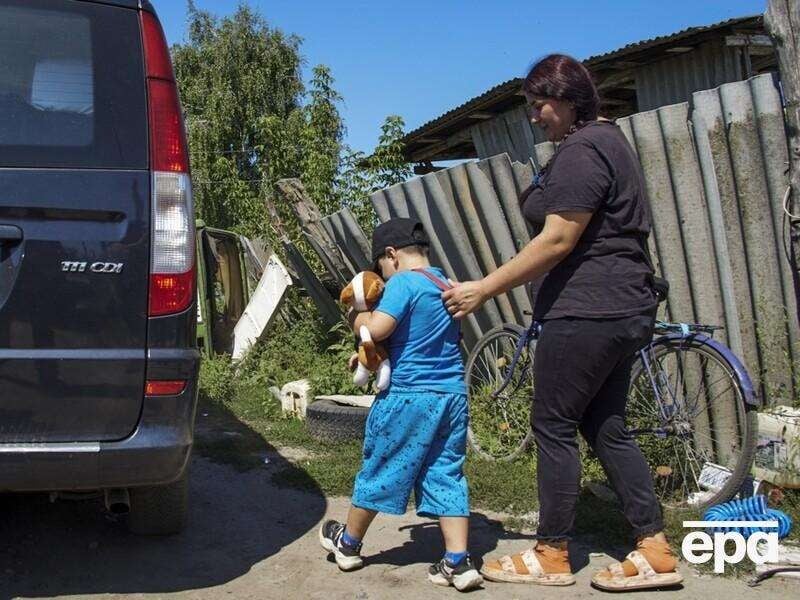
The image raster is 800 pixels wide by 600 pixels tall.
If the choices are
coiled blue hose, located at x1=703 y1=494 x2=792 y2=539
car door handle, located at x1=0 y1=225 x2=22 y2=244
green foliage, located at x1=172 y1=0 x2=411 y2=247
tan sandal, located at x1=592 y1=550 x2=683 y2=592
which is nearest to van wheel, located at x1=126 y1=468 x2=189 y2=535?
car door handle, located at x1=0 y1=225 x2=22 y2=244

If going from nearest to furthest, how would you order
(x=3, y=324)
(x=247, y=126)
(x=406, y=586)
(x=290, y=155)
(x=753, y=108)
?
(x=3, y=324)
(x=406, y=586)
(x=753, y=108)
(x=290, y=155)
(x=247, y=126)

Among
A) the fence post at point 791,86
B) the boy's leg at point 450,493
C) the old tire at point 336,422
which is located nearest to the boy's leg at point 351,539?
the boy's leg at point 450,493

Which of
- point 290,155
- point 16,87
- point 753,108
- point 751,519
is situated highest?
point 290,155

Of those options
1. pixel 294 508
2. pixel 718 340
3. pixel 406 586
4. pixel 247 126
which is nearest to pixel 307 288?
→ pixel 294 508

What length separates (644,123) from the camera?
4.52 m

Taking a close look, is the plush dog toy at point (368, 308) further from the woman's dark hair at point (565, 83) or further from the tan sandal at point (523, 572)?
the woman's dark hair at point (565, 83)

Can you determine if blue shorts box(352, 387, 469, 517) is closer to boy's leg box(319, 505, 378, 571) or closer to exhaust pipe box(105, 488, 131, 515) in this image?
boy's leg box(319, 505, 378, 571)

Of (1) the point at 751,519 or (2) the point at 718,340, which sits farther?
(2) the point at 718,340

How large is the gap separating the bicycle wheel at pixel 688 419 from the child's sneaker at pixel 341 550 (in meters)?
1.37

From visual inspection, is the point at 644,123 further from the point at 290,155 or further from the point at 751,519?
the point at 290,155

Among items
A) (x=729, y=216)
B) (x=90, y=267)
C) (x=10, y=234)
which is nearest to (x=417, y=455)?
(x=90, y=267)

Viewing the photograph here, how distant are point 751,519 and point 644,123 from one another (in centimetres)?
200

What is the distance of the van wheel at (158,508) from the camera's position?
3.71 m

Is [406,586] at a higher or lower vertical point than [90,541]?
lower
